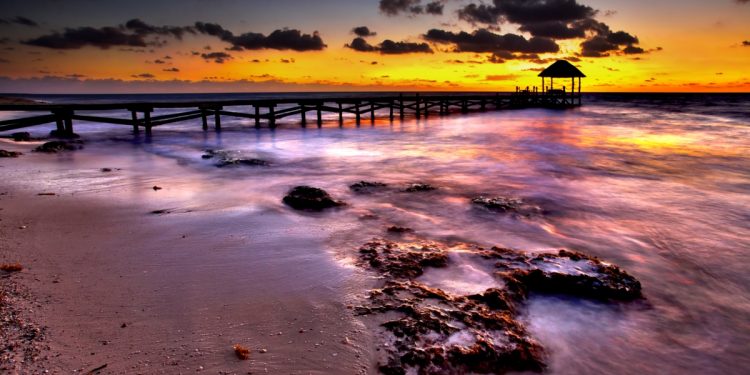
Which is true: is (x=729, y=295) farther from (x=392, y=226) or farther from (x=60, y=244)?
(x=60, y=244)

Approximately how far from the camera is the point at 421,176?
396 inches

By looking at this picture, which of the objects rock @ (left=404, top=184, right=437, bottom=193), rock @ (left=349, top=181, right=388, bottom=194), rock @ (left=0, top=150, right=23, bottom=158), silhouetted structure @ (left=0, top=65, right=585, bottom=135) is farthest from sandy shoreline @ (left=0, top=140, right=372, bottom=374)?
silhouetted structure @ (left=0, top=65, right=585, bottom=135)

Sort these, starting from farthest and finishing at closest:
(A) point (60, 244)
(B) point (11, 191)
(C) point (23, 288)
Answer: (B) point (11, 191) → (A) point (60, 244) → (C) point (23, 288)

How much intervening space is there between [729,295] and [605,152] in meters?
11.5

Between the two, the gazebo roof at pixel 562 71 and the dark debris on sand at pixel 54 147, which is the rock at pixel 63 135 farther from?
the gazebo roof at pixel 562 71

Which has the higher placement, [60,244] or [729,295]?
[60,244]

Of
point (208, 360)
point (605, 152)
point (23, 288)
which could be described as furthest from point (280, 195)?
point (605, 152)

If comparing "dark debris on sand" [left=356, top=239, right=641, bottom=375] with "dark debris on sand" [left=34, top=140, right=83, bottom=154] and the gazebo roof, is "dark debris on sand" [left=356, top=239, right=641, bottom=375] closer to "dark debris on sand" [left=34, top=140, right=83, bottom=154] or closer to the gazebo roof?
"dark debris on sand" [left=34, top=140, right=83, bottom=154]

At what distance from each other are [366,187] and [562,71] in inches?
1456

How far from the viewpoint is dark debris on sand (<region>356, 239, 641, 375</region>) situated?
9.09 ft

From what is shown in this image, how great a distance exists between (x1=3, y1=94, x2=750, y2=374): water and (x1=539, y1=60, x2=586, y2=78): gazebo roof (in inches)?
922

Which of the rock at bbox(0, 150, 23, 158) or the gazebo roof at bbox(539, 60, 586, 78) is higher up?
the gazebo roof at bbox(539, 60, 586, 78)

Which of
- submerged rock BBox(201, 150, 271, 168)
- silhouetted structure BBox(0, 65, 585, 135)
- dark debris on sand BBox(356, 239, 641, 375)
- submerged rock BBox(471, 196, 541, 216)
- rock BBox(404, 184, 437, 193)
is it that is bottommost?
dark debris on sand BBox(356, 239, 641, 375)

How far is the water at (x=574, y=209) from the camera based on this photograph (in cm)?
328
